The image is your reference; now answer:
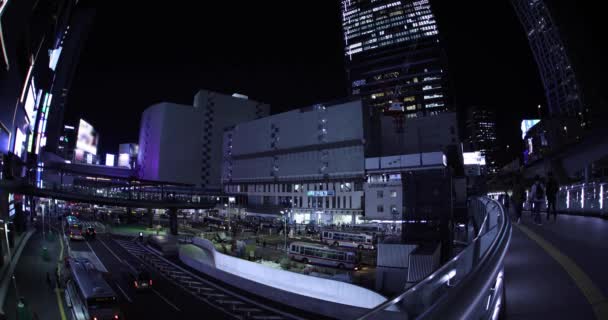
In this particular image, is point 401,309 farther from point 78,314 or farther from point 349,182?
point 349,182

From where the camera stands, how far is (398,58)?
92.5 meters

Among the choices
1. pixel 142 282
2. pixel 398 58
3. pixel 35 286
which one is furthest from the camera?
pixel 398 58

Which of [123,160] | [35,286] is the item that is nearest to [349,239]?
[35,286]

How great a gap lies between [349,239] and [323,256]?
7769 millimetres

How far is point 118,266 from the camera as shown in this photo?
80.2ft

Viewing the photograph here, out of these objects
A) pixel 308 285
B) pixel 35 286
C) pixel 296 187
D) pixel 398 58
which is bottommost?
pixel 308 285

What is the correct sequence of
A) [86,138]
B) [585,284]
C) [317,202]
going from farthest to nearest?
[86,138] < [317,202] < [585,284]

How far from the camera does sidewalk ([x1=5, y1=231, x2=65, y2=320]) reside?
14133 millimetres

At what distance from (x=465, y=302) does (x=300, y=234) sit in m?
41.4

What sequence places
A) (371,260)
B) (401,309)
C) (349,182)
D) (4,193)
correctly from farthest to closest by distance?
(349,182) → (371,260) → (4,193) → (401,309)

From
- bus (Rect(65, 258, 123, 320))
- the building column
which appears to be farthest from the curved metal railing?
the building column

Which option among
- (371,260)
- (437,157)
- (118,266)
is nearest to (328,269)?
(371,260)

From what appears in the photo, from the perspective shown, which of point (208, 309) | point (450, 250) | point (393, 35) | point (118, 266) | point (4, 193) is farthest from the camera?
point (393, 35)

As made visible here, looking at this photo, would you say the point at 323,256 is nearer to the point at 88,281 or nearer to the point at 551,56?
the point at 88,281
